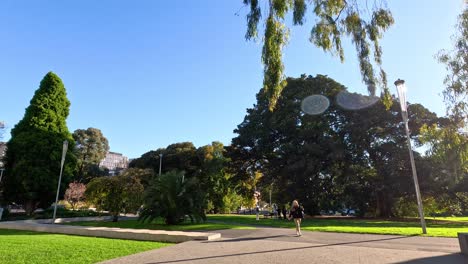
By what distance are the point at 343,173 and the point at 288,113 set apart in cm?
773

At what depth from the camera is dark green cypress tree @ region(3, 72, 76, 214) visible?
28.1 metres

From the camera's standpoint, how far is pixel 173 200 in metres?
19.1

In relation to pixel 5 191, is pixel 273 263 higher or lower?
lower

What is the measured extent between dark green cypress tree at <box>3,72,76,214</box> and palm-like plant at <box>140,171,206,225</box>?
571 inches

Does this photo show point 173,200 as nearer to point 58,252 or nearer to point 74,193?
point 58,252

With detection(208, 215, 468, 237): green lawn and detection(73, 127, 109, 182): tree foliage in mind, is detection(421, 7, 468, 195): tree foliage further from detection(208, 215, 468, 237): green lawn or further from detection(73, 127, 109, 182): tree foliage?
detection(73, 127, 109, 182): tree foliage

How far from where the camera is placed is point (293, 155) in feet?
95.0

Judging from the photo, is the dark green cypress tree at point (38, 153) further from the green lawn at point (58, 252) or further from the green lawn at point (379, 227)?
the green lawn at point (58, 252)

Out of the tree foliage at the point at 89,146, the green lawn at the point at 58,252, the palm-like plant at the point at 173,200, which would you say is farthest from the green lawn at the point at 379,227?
the tree foliage at the point at 89,146

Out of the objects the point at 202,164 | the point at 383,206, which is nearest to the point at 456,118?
the point at 383,206

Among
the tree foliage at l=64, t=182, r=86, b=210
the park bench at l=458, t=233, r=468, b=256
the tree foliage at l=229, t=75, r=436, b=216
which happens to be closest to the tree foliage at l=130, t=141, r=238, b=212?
the tree foliage at l=229, t=75, r=436, b=216

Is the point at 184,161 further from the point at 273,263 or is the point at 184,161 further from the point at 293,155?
the point at 273,263

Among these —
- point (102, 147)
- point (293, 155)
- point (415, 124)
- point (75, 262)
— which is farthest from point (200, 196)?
point (102, 147)

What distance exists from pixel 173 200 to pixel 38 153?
57.5ft
